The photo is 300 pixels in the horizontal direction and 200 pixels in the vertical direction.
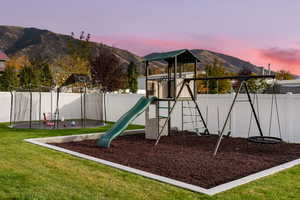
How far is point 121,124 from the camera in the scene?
26.4 feet

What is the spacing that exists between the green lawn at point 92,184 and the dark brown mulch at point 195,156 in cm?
56

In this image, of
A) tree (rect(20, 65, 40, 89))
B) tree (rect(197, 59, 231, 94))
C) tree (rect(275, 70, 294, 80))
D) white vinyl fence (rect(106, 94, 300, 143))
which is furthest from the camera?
tree (rect(275, 70, 294, 80))

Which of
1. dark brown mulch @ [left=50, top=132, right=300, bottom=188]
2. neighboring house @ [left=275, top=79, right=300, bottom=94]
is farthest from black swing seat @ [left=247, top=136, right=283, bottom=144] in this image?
neighboring house @ [left=275, top=79, right=300, bottom=94]

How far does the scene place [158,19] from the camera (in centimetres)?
1356

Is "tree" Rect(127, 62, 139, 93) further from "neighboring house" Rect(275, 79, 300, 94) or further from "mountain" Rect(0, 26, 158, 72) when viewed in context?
"mountain" Rect(0, 26, 158, 72)

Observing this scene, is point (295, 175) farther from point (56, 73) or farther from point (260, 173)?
point (56, 73)

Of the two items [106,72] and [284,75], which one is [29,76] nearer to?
[106,72]

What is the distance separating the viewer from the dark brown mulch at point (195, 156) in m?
4.77

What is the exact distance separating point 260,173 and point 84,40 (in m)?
45.0

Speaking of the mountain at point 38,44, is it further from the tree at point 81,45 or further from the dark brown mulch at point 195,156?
the dark brown mulch at point 195,156

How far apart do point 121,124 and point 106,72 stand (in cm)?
3063

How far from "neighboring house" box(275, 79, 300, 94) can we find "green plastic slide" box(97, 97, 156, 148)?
12717 millimetres

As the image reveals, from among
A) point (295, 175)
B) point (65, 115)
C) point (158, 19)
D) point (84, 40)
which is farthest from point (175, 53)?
point (84, 40)

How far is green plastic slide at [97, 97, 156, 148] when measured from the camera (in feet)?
24.3
